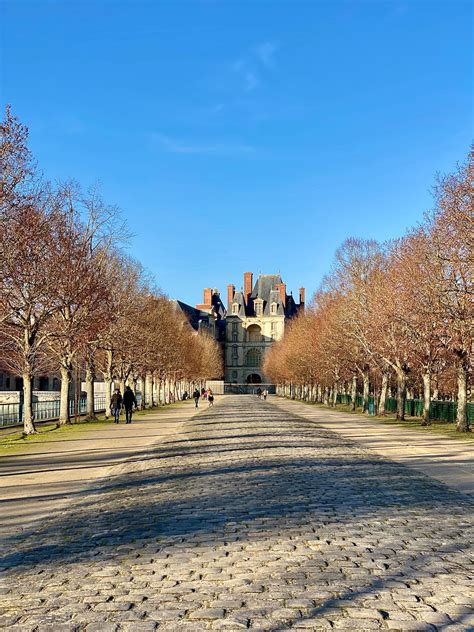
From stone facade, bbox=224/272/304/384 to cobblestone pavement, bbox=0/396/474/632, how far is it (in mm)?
129065

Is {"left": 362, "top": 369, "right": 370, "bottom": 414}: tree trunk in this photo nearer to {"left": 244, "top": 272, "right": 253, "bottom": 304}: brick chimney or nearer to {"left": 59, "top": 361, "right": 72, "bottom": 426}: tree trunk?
{"left": 59, "top": 361, "right": 72, "bottom": 426}: tree trunk

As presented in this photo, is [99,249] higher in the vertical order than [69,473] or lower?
higher

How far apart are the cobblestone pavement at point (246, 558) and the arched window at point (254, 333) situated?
431 feet

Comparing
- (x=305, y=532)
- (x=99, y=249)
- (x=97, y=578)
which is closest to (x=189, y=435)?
(x=99, y=249)

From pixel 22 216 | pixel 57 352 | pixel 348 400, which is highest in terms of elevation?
pixel 22 216

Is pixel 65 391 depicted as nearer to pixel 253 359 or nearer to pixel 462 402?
pixel 462 402

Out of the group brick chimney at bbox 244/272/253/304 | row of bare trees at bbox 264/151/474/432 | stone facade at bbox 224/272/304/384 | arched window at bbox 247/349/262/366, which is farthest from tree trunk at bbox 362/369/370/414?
brick chimney at bbox 244/272/253/304

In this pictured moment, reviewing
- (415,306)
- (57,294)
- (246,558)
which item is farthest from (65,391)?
(246,558)

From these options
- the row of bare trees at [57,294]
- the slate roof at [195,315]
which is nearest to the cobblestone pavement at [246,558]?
the row of bare trees at [57,294]

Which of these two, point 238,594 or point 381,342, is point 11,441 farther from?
point 381,342

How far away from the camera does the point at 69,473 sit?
1546cm

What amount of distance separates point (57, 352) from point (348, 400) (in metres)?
42.3

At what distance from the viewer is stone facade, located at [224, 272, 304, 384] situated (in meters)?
144

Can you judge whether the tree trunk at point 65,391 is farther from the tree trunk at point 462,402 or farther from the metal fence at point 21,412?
the tree trunk at point 462,402
